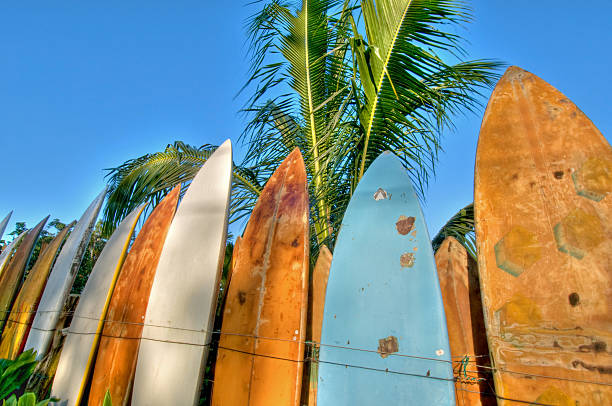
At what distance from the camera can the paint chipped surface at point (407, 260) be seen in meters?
1.67

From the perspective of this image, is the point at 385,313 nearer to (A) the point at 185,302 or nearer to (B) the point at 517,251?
(B) the point at 517,251

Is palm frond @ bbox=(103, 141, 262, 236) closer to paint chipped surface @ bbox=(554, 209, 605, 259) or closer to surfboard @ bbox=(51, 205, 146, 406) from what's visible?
surfboard @ bbox=(51, 205, 146, 406)

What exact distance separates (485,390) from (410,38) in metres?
2.31

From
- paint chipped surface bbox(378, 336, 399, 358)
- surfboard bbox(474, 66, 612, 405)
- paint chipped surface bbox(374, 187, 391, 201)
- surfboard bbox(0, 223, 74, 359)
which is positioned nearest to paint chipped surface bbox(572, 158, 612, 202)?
surfboard bbox(474, 66, 612, 405)

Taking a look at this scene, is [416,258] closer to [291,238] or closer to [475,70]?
[291,238]

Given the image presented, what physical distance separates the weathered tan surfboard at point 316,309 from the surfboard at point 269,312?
10 centimetres

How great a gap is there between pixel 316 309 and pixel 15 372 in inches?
101

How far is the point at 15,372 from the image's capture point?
2744mm

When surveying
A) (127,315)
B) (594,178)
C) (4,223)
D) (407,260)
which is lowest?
(127,315)

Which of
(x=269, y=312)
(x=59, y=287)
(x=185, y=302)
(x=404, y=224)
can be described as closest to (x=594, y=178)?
(x=404, y=224)

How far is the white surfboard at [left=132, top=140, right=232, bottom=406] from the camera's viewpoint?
1.95 metres

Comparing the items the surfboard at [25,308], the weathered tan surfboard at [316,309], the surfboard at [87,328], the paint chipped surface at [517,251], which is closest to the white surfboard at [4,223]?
the surfboard at [25,308]

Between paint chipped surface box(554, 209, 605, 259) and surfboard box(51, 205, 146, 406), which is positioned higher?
paint chipped surface box(554, 209, 605, 259)

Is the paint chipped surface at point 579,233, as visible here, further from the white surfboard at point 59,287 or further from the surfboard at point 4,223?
the surfboard at point 4,223
